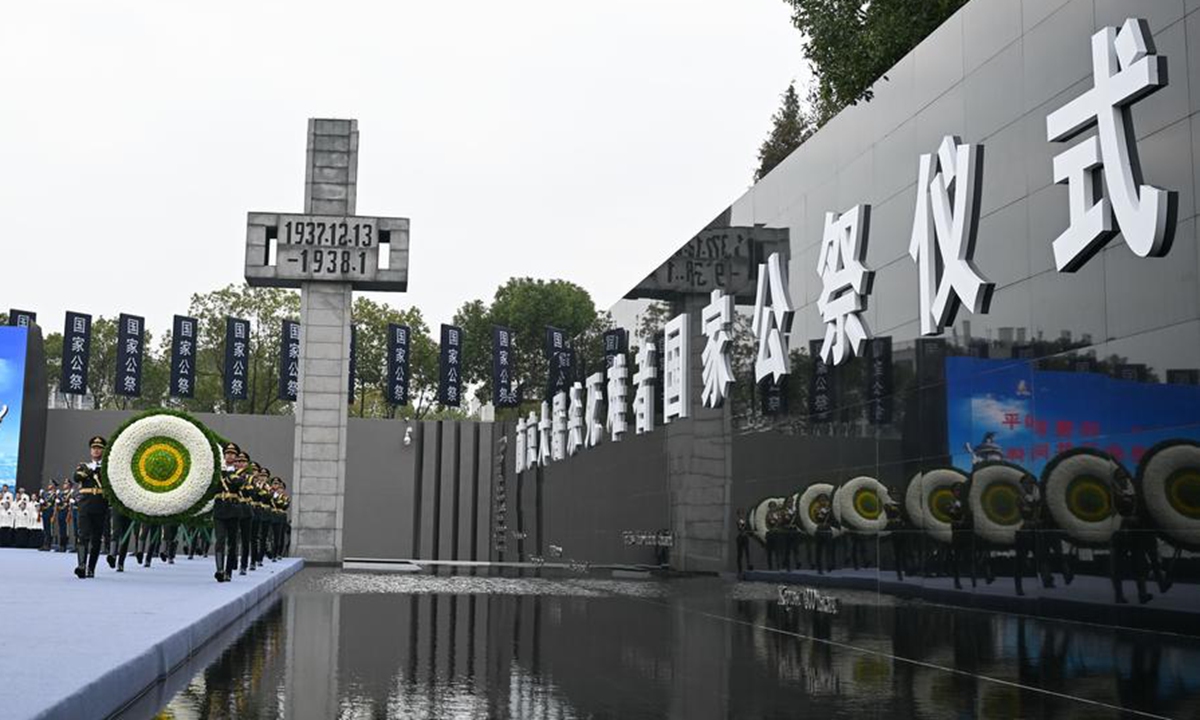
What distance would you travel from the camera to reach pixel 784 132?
54250 mm

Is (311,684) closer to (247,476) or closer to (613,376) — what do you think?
(247,476)

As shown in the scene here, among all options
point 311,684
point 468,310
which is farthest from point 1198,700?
point 468,310

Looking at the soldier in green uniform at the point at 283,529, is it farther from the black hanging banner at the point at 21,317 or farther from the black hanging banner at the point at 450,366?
the black hanging banner at the point at 21,317

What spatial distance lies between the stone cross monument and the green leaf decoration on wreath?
14.1m

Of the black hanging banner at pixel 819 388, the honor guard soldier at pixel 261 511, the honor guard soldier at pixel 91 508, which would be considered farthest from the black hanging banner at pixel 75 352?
the black hanging banner at pixel 819 388

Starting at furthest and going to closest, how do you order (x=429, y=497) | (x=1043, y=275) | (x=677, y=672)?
(x=429, y=497) < (x=1043, y=275) < (x=677, y=672)

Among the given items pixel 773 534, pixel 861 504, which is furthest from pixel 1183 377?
pixel 773 534

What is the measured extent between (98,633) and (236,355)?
122ft

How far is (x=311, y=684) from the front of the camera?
7242mm

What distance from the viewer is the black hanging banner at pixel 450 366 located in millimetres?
43156

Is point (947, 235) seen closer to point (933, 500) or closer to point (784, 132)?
point (933, 500)

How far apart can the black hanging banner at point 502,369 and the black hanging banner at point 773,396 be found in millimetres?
24781

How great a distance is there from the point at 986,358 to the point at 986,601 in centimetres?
249

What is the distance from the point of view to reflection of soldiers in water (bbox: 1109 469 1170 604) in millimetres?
10600
